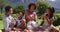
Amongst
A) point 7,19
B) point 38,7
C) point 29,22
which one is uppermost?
point 7,19

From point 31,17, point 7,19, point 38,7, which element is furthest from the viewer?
point 38,7

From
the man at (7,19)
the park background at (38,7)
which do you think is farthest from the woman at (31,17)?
the park background at (38,7)

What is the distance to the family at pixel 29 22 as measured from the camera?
4461mm

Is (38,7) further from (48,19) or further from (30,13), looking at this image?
(48,19)

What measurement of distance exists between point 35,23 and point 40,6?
64.8 feet

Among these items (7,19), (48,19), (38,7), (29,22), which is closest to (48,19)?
(48,19)

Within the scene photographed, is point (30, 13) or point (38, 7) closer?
point (30, 13)

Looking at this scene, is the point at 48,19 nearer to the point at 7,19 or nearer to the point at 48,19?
the point at 48,19

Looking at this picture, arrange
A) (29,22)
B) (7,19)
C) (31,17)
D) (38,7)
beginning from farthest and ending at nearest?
(38,7)
(31,17)
(29,22)
(7,19)

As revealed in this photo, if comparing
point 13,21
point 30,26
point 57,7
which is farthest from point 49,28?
point 57,7

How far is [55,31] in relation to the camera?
14.3 ft

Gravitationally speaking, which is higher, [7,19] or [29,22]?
[7,19]

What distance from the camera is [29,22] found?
187 inches

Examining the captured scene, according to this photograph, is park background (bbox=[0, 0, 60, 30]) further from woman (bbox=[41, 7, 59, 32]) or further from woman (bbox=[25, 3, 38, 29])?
woman (bbox=[41, 7, 59, 32])
